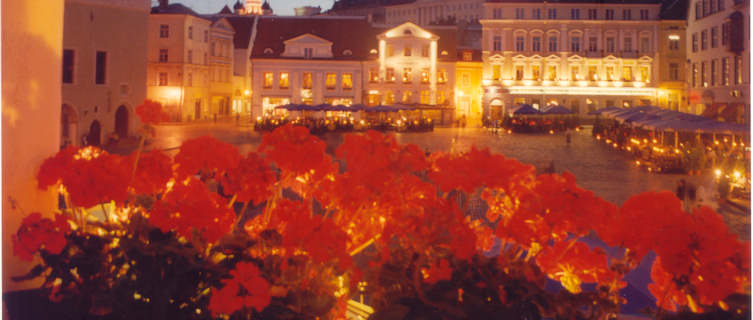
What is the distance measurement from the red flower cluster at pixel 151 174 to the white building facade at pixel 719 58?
2385 centimetres

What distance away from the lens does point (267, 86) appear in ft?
148

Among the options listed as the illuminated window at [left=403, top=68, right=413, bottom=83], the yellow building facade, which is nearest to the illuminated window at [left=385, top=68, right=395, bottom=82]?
the illuminated window at [left=403, top=68, right=413, bottom=83]

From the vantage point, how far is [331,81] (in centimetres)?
4534

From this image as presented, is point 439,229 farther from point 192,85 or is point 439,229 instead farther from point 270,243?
point 192,85

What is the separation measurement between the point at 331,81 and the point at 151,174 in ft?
141

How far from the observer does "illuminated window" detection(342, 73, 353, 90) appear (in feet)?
149

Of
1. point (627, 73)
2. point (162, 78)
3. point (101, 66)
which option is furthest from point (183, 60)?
point (627, 73)

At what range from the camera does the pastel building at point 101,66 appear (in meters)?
22.0

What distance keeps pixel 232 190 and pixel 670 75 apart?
1910 inches

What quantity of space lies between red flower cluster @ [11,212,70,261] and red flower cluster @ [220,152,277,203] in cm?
55

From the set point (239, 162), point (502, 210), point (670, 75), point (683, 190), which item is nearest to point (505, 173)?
point (502, 210)

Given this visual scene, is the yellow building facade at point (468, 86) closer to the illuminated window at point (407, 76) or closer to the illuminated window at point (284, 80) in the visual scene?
the illuminated window at point (407, 76)

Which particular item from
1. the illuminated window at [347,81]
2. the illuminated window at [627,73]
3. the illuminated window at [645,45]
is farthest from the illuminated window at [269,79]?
the illuminated window at [645,45]

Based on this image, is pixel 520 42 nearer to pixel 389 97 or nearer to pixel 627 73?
pixel 627 73
